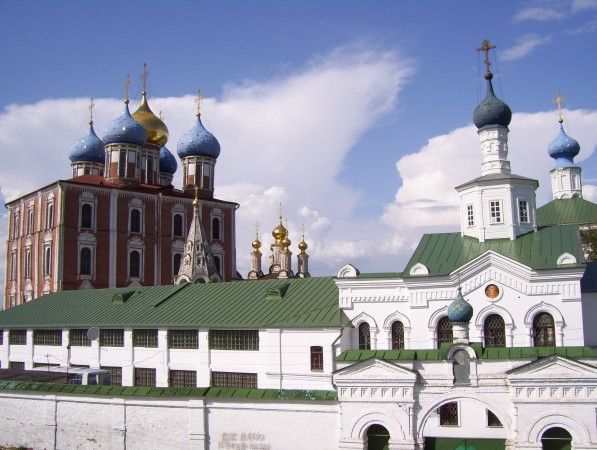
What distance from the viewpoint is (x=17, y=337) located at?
35156 millimetres

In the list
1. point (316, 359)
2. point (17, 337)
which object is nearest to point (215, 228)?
point (17, 337)

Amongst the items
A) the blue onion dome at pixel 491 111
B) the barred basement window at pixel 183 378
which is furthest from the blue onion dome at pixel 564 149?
the barred basement window at pixel 183 378

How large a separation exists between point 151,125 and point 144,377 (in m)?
30.2

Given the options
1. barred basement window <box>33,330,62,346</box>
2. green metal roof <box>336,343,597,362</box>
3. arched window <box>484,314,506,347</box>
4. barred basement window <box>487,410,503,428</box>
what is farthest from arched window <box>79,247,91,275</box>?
green metal roof <box>336,343,597,362</box>

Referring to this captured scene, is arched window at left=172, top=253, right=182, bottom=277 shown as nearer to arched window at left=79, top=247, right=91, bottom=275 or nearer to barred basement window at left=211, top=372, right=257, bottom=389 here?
arched window at left=79, top=247, right=91, bottom=275

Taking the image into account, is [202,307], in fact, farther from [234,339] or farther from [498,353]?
[498,353]

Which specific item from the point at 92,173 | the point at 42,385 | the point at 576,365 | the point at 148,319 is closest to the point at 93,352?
the point at 148,319

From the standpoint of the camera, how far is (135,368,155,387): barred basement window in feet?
92.8

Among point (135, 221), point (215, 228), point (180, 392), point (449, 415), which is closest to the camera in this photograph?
point (180, 392)

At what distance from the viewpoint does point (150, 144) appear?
54.1 metres

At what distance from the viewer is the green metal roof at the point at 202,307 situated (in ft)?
84.8

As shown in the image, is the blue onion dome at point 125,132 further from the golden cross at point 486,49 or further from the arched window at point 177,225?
the golden cross at point 486,49

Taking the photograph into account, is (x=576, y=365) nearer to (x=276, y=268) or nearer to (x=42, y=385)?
(x=42, y=385)

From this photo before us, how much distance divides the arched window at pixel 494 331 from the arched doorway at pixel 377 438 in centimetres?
841
